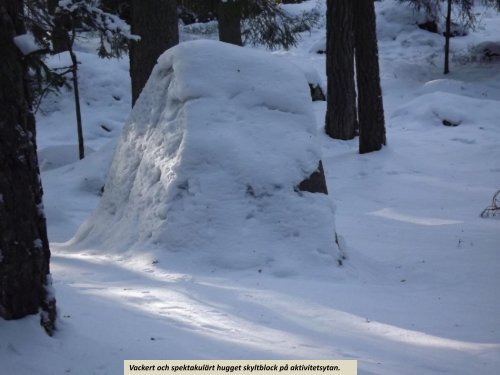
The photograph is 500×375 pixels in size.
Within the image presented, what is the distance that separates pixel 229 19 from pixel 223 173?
31.7 ft

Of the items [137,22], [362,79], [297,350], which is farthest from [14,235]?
[362,79]

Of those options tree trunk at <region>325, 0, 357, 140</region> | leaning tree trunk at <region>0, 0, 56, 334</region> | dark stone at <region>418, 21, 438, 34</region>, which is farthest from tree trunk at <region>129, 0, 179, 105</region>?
dark stone at <region>418, 21, 438, 34</region>

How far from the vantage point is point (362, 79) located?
11547mm

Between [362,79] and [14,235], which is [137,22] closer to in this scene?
[362,79]

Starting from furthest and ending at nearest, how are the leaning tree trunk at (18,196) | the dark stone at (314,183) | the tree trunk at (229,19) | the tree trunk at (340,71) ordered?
the tree trunk at (229,19)
the tree trunk at (340,71)
the dark stone at (314,183)
the leaning tree trunk at (18,196)

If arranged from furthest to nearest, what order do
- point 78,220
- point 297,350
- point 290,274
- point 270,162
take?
1. point 78,220
2. point 270,162
3. point 290,274
4. point 297,350

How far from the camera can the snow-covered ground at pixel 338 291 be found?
10.4 feet

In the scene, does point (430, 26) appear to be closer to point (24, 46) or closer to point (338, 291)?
point (338, 291)

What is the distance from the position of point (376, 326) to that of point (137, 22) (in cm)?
681

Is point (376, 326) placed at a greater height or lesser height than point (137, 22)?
lesser

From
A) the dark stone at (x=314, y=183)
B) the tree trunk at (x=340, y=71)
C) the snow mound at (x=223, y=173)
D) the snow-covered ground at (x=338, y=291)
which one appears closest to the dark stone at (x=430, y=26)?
the tree trunk at (x=340, y=71)

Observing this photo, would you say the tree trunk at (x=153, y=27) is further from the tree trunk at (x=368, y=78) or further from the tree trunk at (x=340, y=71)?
the tree trunk at (x=340, y=71)

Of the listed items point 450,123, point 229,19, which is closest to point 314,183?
point 229,19

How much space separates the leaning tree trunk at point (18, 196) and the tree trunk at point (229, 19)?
11081 millimetres
